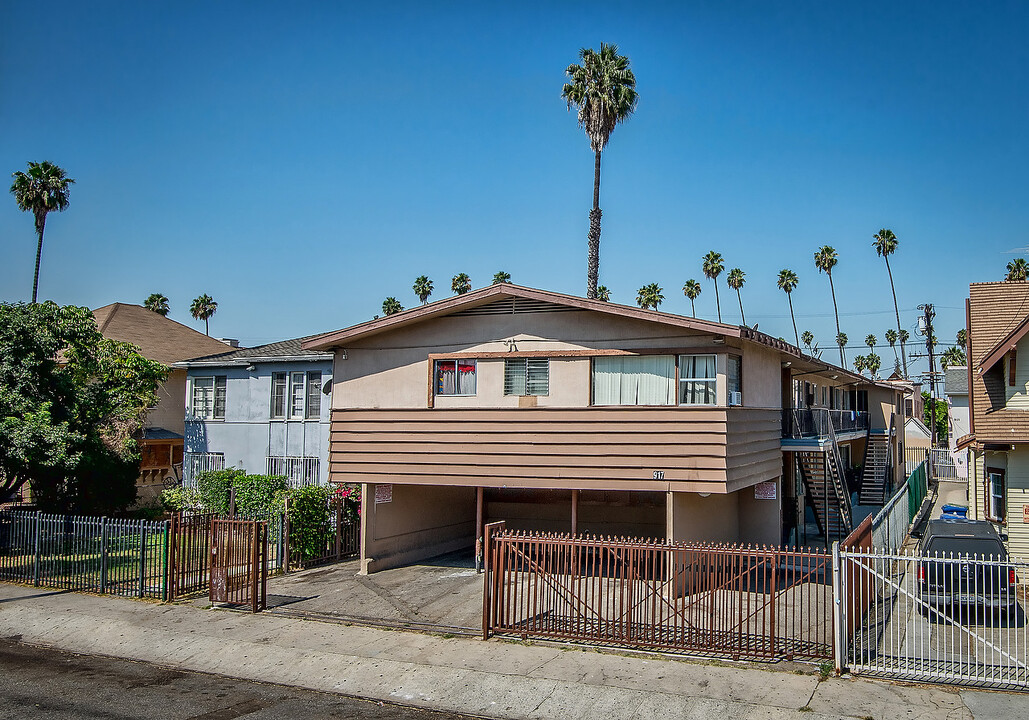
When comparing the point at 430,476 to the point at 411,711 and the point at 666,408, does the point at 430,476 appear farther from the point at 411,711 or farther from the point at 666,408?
the point at 411,711

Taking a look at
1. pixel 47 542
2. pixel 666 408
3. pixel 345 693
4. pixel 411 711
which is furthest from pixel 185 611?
pixel 666 408

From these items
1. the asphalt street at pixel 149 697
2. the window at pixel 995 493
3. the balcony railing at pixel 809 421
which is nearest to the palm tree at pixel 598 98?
the balcony railing at pixel 809 421

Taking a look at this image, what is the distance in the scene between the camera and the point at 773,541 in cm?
2158

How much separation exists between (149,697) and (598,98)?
29.4m

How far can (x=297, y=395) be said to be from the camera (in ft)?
98.3

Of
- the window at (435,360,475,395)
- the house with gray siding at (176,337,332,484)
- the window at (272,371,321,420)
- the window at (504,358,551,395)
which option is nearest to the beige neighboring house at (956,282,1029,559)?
the window at (504,358,551,395)

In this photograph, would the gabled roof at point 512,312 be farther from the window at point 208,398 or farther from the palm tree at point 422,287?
the palm tree at point 422,287

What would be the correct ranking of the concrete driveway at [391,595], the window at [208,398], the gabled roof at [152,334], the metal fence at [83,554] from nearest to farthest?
the concrete driveway at [391,595] < the metal fence at [83,554] < the window at [208,398] < the gabled roof at [152,334]

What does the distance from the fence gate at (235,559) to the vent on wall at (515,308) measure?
7.03 metres

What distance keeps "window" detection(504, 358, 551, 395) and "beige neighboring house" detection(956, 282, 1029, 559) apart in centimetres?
1024

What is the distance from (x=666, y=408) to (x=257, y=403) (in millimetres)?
18374

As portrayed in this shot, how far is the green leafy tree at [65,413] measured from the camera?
2030cm

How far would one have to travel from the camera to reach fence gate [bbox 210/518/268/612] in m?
16.2

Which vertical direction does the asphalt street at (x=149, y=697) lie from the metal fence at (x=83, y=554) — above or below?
below
